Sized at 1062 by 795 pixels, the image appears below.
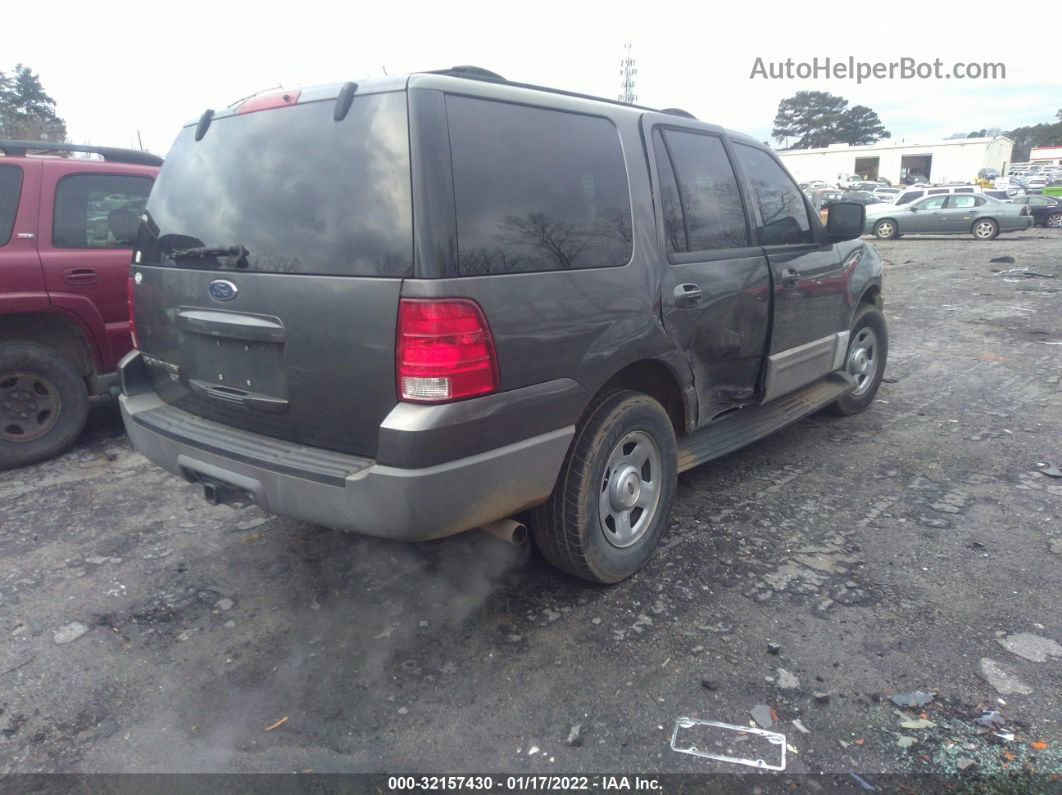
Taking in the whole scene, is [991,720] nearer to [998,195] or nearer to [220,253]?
[220,253]

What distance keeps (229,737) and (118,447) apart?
135 inches

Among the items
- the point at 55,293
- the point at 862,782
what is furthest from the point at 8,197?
the point at 862,782

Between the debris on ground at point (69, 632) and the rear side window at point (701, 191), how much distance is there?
2980 millimetres

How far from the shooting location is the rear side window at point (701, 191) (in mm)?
3482

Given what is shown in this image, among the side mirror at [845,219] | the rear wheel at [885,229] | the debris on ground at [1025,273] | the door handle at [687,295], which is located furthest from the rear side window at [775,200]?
the rear wheel at [885,229]

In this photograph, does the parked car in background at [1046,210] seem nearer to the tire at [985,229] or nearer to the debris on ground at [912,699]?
the tire at [985,229]

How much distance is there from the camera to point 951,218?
2389 cm

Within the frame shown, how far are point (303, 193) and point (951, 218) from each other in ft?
85.8

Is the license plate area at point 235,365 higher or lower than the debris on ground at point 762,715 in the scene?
higher

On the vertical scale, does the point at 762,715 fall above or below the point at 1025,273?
below

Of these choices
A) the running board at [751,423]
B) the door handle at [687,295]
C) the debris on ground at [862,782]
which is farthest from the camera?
the running board at [751,423]

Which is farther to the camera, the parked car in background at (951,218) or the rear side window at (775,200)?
the parked car in background at (951,218)

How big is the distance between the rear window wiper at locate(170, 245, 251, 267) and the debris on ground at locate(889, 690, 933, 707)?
277 centimetres

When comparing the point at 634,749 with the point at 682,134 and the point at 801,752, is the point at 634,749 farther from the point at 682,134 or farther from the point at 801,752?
the point at 682,134
